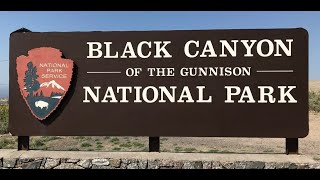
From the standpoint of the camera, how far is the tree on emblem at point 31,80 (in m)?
7.50

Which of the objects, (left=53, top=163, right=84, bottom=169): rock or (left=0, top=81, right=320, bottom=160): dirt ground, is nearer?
(left=53, top=163, right=84, bottom=169): rock

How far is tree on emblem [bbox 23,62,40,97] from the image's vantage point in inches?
295

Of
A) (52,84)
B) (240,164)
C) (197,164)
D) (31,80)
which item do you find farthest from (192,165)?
(31,80)

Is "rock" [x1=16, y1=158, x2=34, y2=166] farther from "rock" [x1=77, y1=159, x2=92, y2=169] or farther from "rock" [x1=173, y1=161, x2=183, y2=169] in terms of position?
"rock" [x1=173, y1=161, x2=183, y2=169]

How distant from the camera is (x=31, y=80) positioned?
751cm

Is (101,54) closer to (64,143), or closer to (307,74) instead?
(307,74)

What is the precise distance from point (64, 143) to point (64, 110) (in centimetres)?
650

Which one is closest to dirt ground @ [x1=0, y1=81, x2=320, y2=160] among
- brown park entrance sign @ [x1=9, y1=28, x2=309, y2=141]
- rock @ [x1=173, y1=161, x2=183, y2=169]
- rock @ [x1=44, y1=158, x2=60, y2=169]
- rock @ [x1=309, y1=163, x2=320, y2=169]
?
brown park entrance sign @ [x1=9, y1=28, x2=309, y2=141]

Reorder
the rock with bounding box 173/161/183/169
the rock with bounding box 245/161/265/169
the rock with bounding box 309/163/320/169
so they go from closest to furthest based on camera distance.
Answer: the rock with bounding box 309/163/320/169 → the rock with bounding box 245/161/265/169 → the rock with bounding box 173/161/183/169

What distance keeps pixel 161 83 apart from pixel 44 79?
8.72ft

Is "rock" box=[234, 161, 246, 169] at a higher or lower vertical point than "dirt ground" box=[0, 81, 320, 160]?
higher

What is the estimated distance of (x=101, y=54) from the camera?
7441 millimetres

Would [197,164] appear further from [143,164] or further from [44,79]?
[44,79]

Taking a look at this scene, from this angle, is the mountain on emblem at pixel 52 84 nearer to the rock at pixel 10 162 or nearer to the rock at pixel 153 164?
the rock at pixel 10 162
